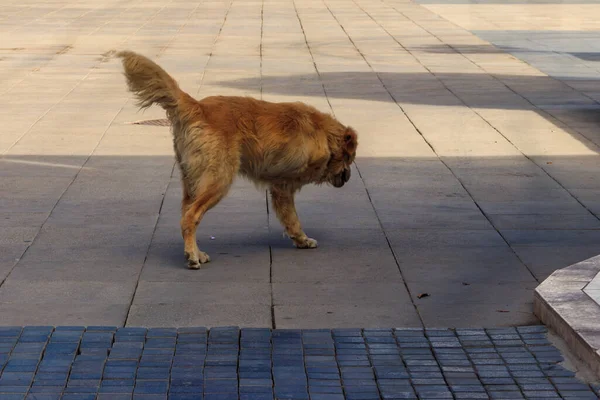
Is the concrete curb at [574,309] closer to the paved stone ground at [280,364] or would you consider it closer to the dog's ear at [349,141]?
the paved stone ground at [280,364]

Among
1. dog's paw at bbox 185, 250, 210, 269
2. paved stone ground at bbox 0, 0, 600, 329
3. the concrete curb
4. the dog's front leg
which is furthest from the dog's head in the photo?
the concrete curb

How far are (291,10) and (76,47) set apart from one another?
11.8 metres

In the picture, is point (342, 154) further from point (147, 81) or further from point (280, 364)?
point (280, 364)

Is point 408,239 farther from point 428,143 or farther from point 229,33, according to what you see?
point 229,33

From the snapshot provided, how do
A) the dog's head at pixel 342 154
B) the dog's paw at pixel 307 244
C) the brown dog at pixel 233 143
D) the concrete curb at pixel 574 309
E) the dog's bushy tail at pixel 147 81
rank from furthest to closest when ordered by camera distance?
the dog's paw at pixel 307 244 → the dog's head at pixel 342 154 → the brown dog at pixel 233 143 → the dog's bushy tail at pixel 147 81 → the concrete curb at pixel 574 309

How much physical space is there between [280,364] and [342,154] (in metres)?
2.80

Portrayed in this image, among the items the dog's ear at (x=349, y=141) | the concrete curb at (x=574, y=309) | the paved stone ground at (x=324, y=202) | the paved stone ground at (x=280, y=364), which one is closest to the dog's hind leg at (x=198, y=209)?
the paved stone ground at (x=324, y=202)

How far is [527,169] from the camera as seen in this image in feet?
38.7

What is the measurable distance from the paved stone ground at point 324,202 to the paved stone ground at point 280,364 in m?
0.32

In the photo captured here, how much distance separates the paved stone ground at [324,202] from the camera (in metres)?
7.40

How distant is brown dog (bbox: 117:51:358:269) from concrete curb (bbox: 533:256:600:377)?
209 centimetres

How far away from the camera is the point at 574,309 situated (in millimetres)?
6664

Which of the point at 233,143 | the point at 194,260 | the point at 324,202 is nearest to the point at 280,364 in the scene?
the point at 194,260

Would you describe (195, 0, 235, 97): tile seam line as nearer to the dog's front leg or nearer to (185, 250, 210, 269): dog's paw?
the dog's front leg
